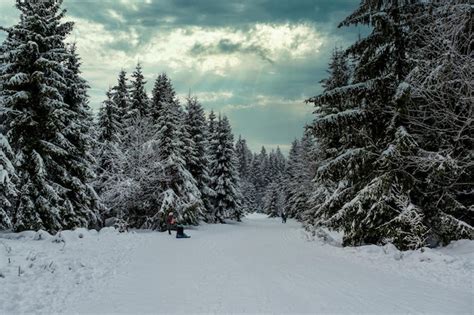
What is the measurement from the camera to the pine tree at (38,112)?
16.4m

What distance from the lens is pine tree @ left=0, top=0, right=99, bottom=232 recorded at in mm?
16406

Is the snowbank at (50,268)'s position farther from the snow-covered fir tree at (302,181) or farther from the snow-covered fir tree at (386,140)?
the snow-covered fir tree at (302,181)

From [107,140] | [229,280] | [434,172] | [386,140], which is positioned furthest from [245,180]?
[229,280]

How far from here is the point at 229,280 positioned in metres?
9.59

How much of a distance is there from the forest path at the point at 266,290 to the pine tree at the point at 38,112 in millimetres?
6788

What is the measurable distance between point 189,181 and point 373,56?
18.3 meters

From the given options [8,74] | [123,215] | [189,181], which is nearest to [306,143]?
[189,181]

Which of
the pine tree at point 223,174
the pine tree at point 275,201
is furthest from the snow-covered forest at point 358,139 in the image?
the pine tree at point 275,201

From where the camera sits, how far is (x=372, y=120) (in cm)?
1512

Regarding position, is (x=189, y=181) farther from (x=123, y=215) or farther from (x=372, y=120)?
(x=372, y=120)

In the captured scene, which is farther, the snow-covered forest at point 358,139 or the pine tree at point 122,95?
the pine tree at point 122,95

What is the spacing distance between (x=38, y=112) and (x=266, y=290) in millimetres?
14922

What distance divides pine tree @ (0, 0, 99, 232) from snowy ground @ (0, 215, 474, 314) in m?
2.94

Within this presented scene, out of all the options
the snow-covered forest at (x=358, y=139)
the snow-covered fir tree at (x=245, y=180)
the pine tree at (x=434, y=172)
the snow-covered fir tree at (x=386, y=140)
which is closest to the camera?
the snow-covered forest at (x=358, y=139)
